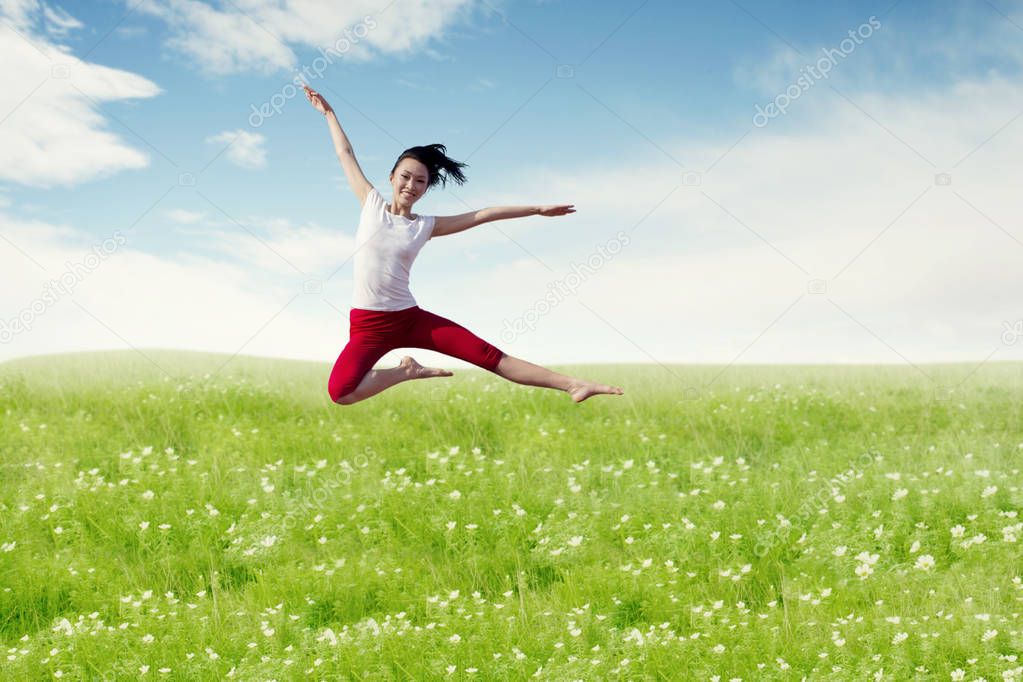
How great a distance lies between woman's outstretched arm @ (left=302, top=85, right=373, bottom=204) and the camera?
16.3 ft

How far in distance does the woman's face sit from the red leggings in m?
0.63

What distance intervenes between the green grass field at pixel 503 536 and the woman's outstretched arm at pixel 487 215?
3.46m

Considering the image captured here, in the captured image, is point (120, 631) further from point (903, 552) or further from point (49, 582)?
point (903, 552)

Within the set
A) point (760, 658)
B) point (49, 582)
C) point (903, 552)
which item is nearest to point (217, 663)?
point (49, 582)

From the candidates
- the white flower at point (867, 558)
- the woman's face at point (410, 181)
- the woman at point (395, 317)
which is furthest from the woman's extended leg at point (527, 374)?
the white flower at point (867, 558)

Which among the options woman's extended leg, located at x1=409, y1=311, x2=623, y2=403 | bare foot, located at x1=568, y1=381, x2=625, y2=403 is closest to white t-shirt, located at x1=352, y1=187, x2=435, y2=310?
woman's extended leg, located at x1=409, y1=311, x2=623, y2=403

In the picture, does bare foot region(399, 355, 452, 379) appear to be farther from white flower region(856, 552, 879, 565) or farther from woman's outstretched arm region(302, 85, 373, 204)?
white flower region(856, 552, 879, 565)

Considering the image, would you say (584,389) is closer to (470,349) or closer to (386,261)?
(470,349)

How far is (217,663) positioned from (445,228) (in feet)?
14.3

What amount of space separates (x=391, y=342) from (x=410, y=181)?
90 cm

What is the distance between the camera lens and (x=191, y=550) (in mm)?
→ 9602

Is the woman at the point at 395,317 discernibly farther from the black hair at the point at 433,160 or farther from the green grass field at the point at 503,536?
the green grass field at the point at 503,536

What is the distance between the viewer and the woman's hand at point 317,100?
16.5 feet

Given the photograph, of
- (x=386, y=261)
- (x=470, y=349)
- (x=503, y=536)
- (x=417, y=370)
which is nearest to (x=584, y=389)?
(x=470, y=349)
